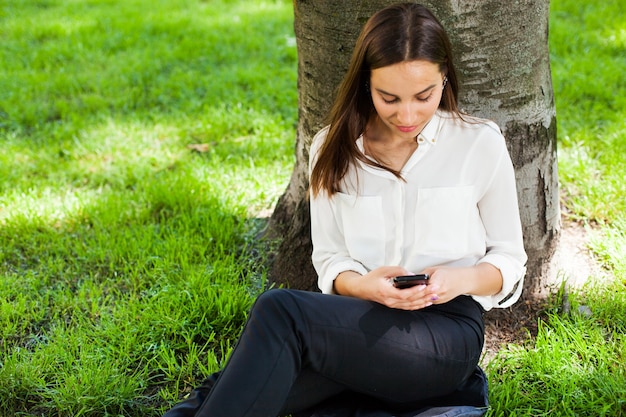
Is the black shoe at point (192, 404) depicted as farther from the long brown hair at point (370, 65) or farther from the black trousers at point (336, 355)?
the long brown hair at point (370, 65)

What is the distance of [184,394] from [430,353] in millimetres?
1039

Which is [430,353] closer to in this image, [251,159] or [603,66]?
[251,159]

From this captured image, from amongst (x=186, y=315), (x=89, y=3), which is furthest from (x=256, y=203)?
(x=89, y=3)

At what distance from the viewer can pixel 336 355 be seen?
7.09 ft

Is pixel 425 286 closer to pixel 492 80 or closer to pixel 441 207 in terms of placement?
pixel 441 207

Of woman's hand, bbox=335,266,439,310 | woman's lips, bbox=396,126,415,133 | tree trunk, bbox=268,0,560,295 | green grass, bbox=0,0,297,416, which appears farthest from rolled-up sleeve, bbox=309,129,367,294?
green grass, bbox=0,0,297,416

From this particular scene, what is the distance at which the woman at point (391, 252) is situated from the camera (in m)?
2.13

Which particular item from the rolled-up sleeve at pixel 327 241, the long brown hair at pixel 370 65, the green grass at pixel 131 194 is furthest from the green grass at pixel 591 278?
the green grass at pixel 131 194

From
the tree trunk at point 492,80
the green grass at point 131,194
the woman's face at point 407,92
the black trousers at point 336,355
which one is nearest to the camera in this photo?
the black trousers at point 336,355

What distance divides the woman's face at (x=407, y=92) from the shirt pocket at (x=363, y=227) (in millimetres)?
288

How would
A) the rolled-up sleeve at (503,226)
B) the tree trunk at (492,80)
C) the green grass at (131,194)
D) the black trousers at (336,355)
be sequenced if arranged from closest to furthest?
the black trousers at (336,355)
the rolled-up sleeve at (503,226)
the tree trunk at (492,80)
the green grass at (131,194)

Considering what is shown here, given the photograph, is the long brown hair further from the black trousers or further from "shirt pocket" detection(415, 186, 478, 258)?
the black trousers

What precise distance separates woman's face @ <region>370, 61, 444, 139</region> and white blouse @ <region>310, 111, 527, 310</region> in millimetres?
123

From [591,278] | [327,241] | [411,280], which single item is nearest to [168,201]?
[327,241]
